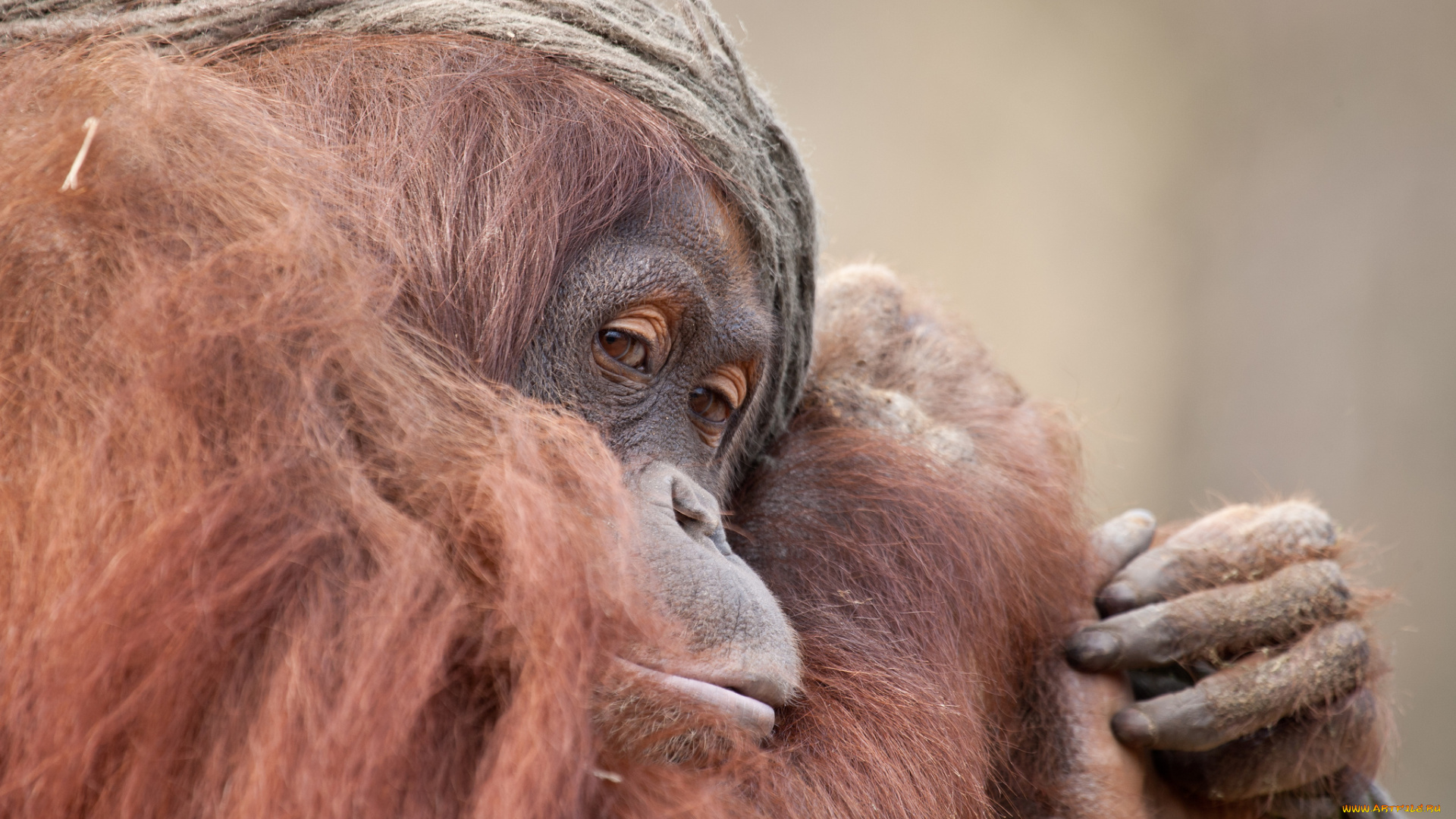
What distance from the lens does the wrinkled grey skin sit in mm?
878

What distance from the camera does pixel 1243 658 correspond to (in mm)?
1346

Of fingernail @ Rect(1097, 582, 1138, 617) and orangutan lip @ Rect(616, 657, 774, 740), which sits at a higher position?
fingernail @ Rect(1097, 582, 1138, 617)

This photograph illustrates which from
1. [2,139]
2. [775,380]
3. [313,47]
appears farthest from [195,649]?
[775,380]

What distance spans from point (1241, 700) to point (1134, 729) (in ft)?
0.42

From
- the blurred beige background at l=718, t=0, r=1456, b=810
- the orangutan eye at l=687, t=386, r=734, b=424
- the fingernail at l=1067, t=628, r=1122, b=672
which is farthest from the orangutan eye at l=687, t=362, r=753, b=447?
the blurred beige background at l=718, t=0, r=1456, b=810

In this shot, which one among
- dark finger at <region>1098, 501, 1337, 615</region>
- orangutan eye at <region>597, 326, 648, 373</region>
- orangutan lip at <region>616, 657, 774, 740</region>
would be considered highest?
dark finger at <region>1098, 501, 1337, 615</region>

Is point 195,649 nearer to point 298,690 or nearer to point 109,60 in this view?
point 298,690

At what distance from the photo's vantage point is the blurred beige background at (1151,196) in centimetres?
366

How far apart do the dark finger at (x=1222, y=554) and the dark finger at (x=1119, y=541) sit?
0.06 ft

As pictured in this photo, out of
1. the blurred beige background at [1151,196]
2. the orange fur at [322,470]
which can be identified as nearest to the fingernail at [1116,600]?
the orange fur at [322,470]

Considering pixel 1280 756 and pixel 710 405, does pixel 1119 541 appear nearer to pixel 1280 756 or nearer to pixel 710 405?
pixel 1280 756

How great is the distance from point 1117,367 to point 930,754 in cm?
330

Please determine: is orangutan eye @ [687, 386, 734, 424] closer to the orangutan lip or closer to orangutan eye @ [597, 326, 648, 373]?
orangutan eye @ [597, 326, 648, 373]

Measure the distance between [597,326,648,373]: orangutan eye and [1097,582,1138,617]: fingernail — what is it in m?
0.71
